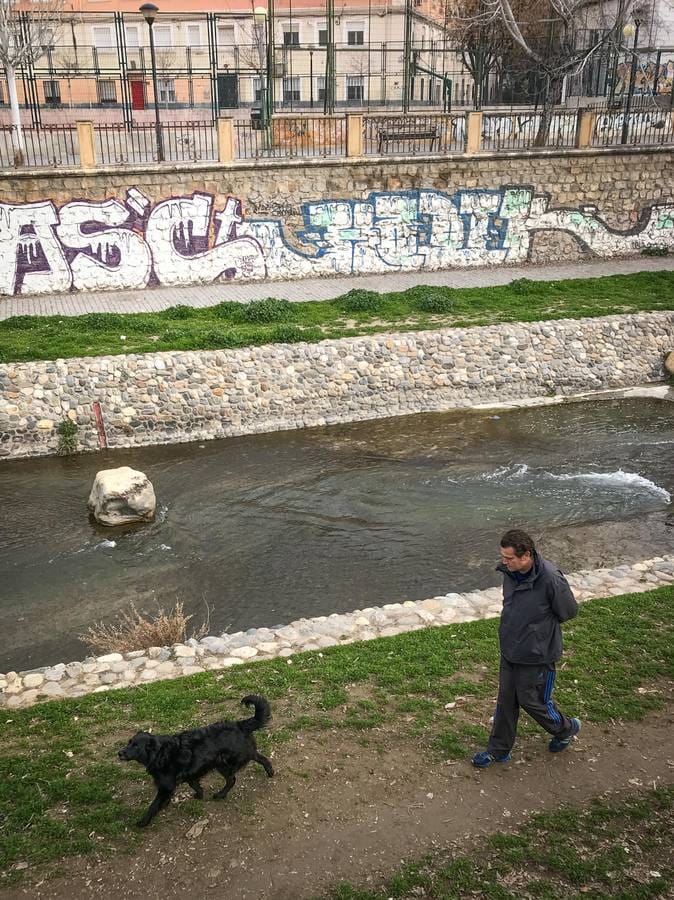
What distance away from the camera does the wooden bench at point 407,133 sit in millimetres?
23188

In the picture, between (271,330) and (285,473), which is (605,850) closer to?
(285,473)

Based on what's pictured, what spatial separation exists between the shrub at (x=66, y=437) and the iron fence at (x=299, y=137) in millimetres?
11016

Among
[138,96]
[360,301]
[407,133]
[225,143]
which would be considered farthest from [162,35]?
[360,301]

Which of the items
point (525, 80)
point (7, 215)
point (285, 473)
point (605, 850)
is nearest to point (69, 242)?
point (7, 215)

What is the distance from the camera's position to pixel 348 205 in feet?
73.5

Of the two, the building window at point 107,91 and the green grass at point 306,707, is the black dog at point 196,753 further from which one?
the building window at point 107,91

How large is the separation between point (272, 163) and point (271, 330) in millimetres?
6470

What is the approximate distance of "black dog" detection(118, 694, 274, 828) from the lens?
563 cm

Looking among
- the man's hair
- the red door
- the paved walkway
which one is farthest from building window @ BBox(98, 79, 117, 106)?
the man's hair

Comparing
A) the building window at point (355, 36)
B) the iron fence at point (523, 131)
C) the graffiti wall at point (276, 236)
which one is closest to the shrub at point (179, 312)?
the graffiti wall at point (276, 236)

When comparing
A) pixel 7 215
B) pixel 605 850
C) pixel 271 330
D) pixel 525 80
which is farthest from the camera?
pixel 525 80

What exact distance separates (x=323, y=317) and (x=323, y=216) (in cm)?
504

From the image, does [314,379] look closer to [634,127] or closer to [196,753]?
[196,753]

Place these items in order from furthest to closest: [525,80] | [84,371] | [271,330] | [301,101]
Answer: [301,101] < [525,80] < [271,330] < [84,371]
